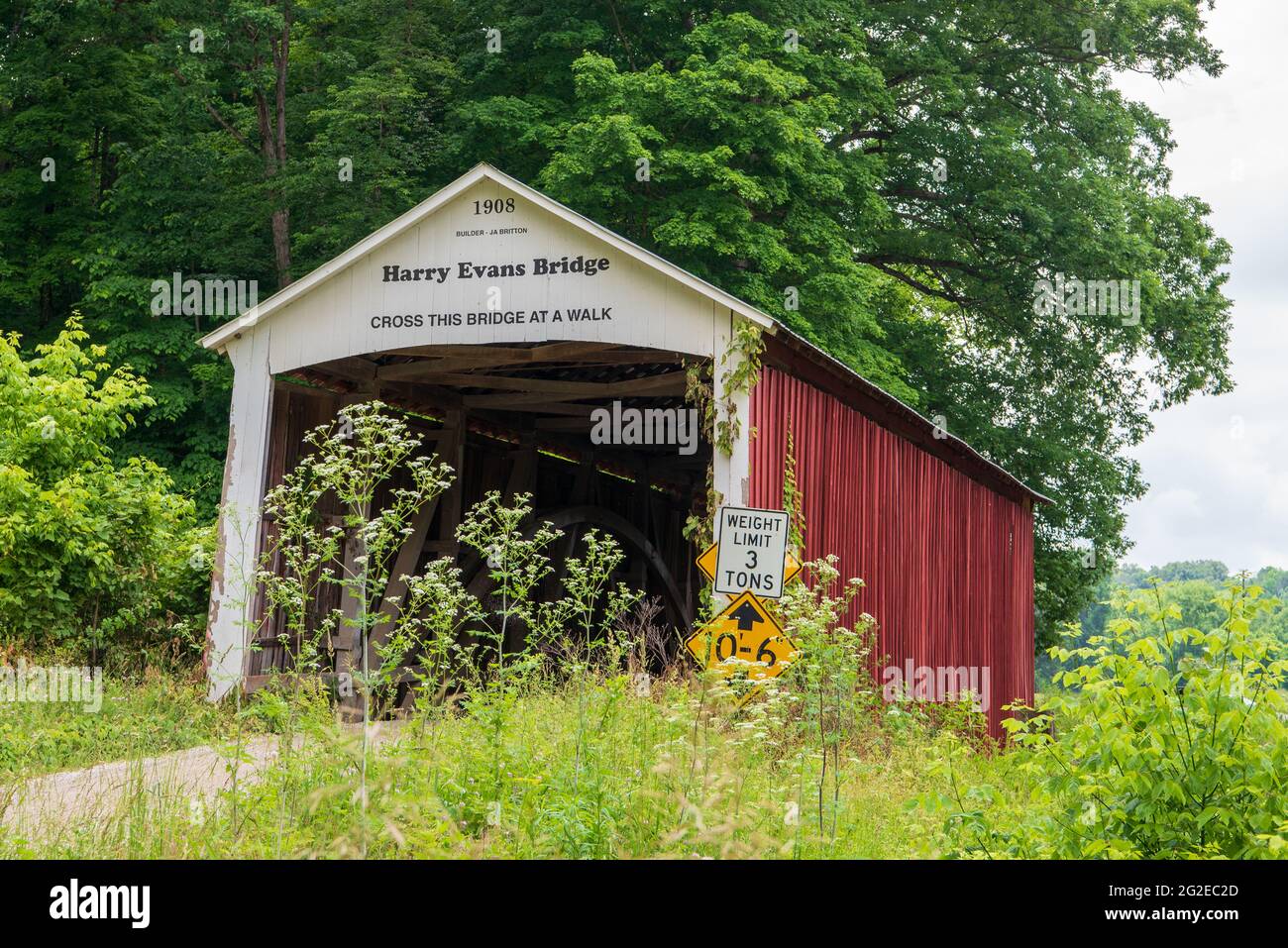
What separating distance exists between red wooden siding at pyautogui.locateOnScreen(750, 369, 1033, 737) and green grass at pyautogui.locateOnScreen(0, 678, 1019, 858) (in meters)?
4.88

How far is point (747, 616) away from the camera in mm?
8492

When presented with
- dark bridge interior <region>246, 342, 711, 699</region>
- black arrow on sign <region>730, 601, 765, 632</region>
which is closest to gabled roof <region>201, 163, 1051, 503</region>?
dark bridge interior <region>246, 342, 711, 699</region>

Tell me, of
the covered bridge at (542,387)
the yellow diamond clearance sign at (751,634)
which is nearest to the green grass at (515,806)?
the yellow diamond clearance sign at (751,634)

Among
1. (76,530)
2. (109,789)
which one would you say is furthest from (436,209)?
(109,789)

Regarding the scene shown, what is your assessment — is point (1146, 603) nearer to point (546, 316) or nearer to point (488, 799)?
point (488, 799)

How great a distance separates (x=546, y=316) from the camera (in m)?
11.9

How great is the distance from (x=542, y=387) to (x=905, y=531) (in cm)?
433

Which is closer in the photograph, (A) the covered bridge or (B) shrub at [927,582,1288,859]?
(B) shrub at [927,582,1288,859]

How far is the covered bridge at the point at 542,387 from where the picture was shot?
11586mm

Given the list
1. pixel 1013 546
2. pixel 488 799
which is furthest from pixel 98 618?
pixel 1013 546

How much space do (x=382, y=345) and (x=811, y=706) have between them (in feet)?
23.6

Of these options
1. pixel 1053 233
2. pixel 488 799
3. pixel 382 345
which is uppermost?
pixel 1053 233

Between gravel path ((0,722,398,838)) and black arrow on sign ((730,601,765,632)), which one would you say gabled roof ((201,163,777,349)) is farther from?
gravel path ((0,722,398,838))

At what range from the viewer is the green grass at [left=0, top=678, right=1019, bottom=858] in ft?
17.4
